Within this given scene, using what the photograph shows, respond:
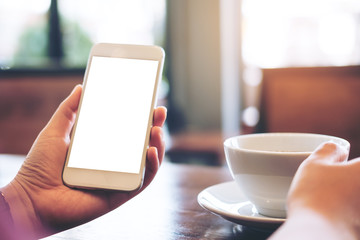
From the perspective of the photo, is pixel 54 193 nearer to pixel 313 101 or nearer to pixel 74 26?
pixel 313 101

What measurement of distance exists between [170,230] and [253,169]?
0.49 feet

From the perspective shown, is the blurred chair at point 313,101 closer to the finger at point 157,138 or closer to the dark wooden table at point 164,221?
the dark wooden table at point 164,221

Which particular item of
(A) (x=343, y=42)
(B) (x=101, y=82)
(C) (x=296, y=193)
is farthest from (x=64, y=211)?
(A) (x=343, y=42)

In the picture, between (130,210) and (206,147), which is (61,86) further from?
(130,210)

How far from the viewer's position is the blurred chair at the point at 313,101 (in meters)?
1.44

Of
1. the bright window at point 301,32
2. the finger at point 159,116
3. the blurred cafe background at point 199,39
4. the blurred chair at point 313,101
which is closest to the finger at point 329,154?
the finger at point 159,116

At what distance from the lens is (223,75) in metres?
3.26

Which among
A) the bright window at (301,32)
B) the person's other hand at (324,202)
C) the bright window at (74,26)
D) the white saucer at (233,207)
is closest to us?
the person's other hand at (324,202)

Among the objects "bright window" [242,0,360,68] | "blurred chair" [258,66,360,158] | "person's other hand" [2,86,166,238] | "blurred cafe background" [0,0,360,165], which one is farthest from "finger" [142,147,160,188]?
"bright window" [242,0,360,68]

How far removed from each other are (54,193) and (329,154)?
0.42 metres

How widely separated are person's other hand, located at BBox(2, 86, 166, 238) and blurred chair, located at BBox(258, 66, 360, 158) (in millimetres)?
888

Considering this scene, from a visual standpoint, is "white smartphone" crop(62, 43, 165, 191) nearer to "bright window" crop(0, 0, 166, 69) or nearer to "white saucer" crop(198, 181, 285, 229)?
"white saucer" crop(198, 181, 285, 229)

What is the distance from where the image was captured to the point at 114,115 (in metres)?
0.68

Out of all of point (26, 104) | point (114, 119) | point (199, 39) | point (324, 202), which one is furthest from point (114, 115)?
point (199, 39)
